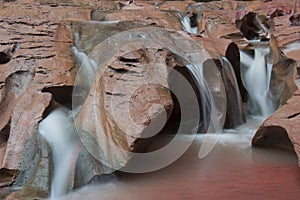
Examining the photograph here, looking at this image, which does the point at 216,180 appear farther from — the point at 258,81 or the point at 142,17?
the point at 142,17

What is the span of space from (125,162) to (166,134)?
1.57 m

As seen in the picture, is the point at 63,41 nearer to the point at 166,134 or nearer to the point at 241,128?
the point at 166,134

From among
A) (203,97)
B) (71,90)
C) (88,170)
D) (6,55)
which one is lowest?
(88,170)

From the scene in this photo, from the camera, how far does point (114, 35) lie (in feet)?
17.0

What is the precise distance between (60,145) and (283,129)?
2.74 m

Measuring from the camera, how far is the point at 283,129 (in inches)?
157

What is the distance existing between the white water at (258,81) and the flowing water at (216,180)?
7.24 ft

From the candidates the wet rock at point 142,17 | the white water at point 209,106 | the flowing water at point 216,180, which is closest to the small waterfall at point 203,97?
the white water at point 209,106

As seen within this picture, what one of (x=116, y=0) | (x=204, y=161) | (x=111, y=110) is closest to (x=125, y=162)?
(x=111, y=110)

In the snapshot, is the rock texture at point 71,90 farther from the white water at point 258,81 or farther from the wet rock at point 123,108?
the white water at point 258,81

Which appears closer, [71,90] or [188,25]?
[71,90]

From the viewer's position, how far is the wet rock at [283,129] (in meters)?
3.67

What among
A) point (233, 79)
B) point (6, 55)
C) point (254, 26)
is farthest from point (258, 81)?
point (6, 55)

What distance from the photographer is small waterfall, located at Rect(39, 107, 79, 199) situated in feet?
10.8
